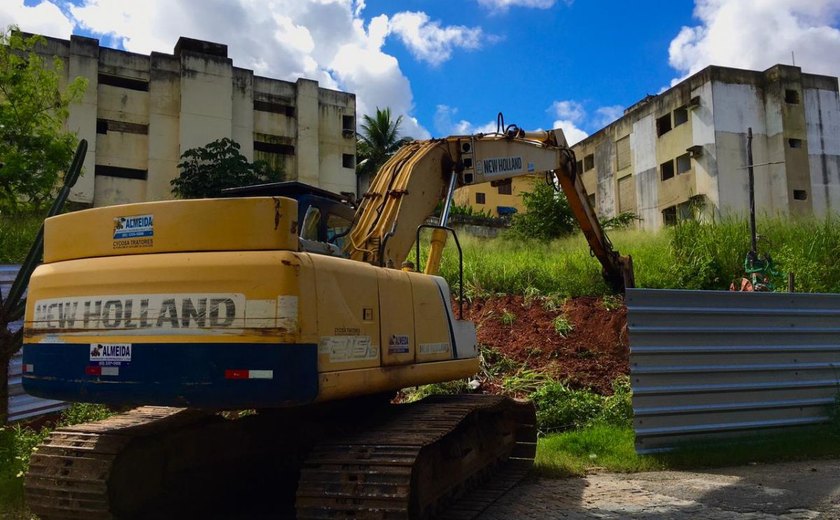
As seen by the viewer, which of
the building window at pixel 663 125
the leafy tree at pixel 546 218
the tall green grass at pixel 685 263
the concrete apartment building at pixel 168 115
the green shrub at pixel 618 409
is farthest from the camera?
the building window at pixel 663 125

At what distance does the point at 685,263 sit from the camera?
15.1 meters

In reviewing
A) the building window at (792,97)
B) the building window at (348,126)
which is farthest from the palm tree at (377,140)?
the building window at (792,97)

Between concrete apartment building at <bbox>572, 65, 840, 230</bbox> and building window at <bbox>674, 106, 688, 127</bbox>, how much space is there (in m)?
0.05

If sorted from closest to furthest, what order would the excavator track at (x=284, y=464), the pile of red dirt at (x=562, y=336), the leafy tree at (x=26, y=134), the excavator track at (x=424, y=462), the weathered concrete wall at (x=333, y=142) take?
the excavator track at (x=424, y=462) → the excavator track at (x=284, y=464) → the pile of red dirt at (x=562, y=336) → the leafy tree at (x=26, y=134) → the weathered concrete wall at (x=333, y=142)

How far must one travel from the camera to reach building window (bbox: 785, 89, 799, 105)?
33.1 metres

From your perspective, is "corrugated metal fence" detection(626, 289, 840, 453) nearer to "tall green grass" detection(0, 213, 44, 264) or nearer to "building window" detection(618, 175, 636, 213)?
"tall green grass" detection(0, 213, 44, 264)

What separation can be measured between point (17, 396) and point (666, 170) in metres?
33.0

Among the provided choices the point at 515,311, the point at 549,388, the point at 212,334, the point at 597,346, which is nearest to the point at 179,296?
the point at 212,334

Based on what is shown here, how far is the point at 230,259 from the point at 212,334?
421 mm

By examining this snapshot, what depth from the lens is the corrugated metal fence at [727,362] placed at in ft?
22.6

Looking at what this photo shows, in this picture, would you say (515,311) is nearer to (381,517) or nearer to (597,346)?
(597,346)

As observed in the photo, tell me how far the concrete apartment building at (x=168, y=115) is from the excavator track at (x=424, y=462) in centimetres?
2801

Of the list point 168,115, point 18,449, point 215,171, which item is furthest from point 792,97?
point 18,449

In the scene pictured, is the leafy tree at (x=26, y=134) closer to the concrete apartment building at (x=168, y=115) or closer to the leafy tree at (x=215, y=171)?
the leafy tree at (x=215, y=171)
